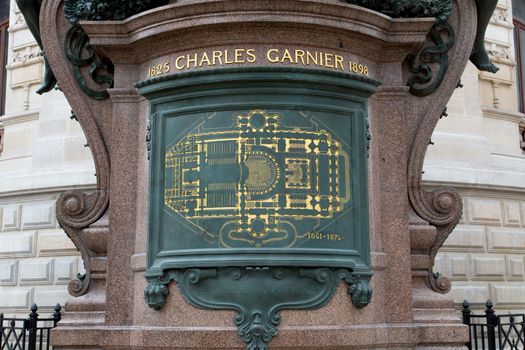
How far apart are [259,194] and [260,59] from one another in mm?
1324

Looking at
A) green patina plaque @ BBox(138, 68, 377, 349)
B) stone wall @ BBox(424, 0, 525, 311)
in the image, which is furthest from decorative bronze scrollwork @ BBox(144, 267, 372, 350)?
stone wall @ BBox(424, 0, 525, 311)

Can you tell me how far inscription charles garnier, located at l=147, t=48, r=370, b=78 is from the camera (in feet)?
23.9

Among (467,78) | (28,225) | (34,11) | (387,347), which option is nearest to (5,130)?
(28,225)

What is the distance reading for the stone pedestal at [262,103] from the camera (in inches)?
279

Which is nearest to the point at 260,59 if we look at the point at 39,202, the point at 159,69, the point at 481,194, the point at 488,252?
the point at 159,69

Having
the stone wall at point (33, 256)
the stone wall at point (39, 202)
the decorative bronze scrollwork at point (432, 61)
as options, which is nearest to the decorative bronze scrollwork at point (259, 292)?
the decorative bronze scrollwork at point (432, 61)

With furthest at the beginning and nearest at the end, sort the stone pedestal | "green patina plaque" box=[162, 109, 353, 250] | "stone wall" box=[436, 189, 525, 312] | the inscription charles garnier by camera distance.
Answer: "stone wall" box=[436, 189, 525, 312], the inscription charles garnier, the stone pedestal, "green patina plaque" box=[162, 109, 353, 250]

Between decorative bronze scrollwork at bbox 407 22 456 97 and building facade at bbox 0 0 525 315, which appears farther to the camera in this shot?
building facade at bbox 0 0 525 315

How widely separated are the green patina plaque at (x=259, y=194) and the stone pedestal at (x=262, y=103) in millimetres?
130

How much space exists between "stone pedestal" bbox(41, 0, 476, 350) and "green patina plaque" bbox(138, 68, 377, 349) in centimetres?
13

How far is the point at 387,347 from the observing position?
720cm

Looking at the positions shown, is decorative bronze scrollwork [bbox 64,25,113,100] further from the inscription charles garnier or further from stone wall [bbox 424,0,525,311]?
stone wall [bbox 424,0,525,311]

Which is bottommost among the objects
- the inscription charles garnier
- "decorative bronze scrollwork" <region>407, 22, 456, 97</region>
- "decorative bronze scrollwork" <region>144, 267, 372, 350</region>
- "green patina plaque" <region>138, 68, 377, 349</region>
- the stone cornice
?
"decorative bronze scrollwork" <region>144, 267, 372, 350</region>

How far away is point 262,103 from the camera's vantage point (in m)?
7.15
